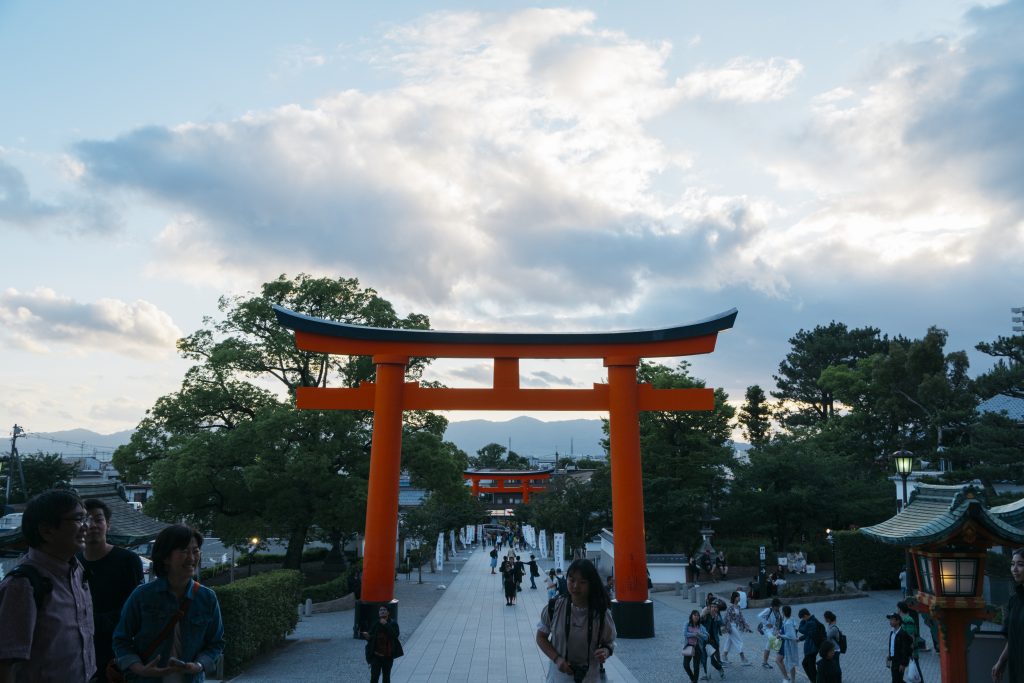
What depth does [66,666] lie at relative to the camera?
157 inches

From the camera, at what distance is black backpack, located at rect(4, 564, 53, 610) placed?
389cm

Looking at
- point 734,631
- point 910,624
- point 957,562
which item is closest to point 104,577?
point 957,562

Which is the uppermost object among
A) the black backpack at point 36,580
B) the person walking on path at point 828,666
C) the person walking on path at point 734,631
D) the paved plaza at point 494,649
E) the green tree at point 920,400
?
the green tree at point 920,400

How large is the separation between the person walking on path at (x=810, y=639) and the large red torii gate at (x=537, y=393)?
16.5 ft

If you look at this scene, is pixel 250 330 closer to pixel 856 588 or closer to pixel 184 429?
pixel 184 429

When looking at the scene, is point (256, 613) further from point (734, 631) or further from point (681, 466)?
point (681, 466)

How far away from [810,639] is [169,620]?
33.8ft

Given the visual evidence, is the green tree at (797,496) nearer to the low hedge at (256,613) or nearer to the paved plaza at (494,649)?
the paved plaza at (494,649)

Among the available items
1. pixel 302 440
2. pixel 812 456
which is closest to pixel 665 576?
pixel 812 456

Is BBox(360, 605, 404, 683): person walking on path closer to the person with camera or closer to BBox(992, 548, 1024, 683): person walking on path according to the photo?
the person with camera

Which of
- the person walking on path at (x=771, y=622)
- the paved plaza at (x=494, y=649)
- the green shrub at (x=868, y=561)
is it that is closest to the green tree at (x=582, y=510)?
the paved plaza at (x=494, y=649)

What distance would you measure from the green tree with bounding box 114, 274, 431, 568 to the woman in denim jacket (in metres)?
19.5

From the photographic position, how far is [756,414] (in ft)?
152

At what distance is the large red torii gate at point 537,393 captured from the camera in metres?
16.8
